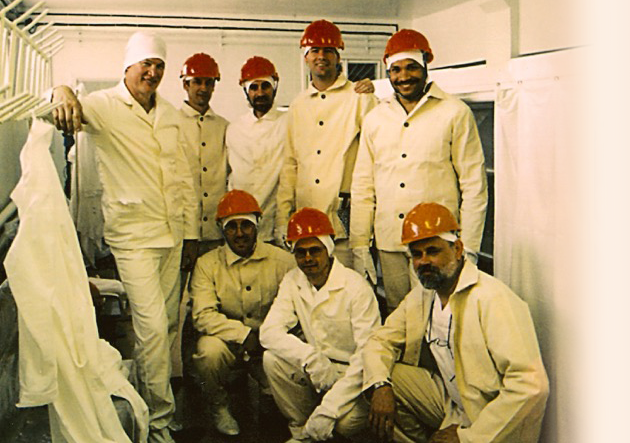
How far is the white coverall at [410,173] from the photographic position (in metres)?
2.64

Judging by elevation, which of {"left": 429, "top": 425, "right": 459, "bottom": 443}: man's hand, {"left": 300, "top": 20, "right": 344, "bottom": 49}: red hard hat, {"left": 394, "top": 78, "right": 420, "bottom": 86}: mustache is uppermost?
{"left": 300, "top": 20, "right": 344, "bottom": 49}: red hard hat

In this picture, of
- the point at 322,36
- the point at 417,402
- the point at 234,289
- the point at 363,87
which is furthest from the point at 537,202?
the point at 234,289

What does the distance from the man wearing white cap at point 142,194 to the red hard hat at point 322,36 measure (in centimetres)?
67

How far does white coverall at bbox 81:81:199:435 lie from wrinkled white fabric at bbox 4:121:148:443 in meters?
0.89

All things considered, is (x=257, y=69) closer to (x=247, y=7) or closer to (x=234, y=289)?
(x=234, y=289)

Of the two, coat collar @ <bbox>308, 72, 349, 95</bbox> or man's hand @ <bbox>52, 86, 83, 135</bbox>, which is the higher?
coat collar @ <bbox>308, 72, 349, 95</bbox>

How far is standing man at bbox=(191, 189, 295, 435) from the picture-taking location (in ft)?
9.75

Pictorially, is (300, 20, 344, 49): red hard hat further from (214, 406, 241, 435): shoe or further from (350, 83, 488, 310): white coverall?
(214, 406, 241, 435): shoe

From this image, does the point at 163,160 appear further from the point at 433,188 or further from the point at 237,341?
the point at 433,188

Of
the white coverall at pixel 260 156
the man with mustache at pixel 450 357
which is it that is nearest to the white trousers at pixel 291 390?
the man with mustache at pixel 450 357

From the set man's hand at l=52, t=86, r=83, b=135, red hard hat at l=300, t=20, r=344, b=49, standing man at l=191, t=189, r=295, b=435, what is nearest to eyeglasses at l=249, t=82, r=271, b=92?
red hard hat at l=300, t=20, r=344, b=49

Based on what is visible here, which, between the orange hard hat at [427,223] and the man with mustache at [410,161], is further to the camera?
the man with mustache at [410,161]

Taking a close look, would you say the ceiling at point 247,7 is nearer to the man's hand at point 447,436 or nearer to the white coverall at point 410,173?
the white coverall at point 410,173

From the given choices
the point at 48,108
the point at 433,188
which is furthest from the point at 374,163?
the point at 48,108
